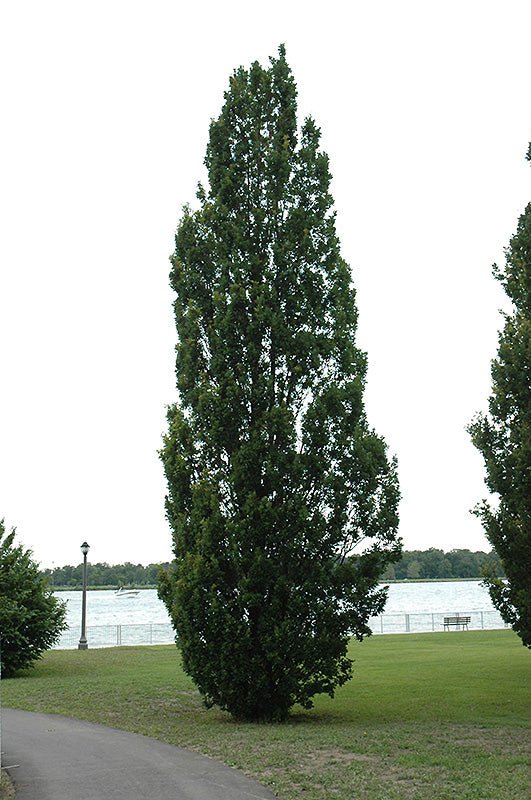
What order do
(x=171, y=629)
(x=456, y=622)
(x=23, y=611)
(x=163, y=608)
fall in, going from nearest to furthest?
(x=23, y=611) → (x=456, y=622) → (x=171, y=629) → (x=163, y=608)

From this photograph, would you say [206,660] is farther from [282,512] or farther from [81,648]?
[81,648]

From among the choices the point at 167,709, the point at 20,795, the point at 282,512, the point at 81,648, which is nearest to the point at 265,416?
the point at 282,512

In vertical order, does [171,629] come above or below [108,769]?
below

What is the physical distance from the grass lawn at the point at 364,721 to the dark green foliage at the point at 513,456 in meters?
2.30

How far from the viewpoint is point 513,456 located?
16281 mm

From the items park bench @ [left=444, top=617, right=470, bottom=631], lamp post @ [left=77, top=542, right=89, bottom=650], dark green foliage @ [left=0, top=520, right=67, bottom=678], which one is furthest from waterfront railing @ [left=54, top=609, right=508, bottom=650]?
dark green foliage @ [left=0, top=520, right=67, bottom=678]

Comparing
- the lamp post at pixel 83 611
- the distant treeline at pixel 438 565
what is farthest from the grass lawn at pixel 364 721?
the distant treeline at pixel 438 565

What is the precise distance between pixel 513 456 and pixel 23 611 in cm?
1452

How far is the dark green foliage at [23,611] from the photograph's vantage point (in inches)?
912

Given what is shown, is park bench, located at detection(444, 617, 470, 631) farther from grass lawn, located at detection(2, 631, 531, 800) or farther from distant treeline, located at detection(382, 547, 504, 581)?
distant treeline, located at detection(382, 547, 504, 581)

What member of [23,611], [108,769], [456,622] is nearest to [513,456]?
[108,769]

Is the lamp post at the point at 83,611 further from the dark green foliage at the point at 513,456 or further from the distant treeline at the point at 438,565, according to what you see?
the distant treeline at the point at 438,565

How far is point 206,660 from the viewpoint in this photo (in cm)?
1538

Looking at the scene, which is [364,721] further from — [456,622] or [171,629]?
[171,629]
